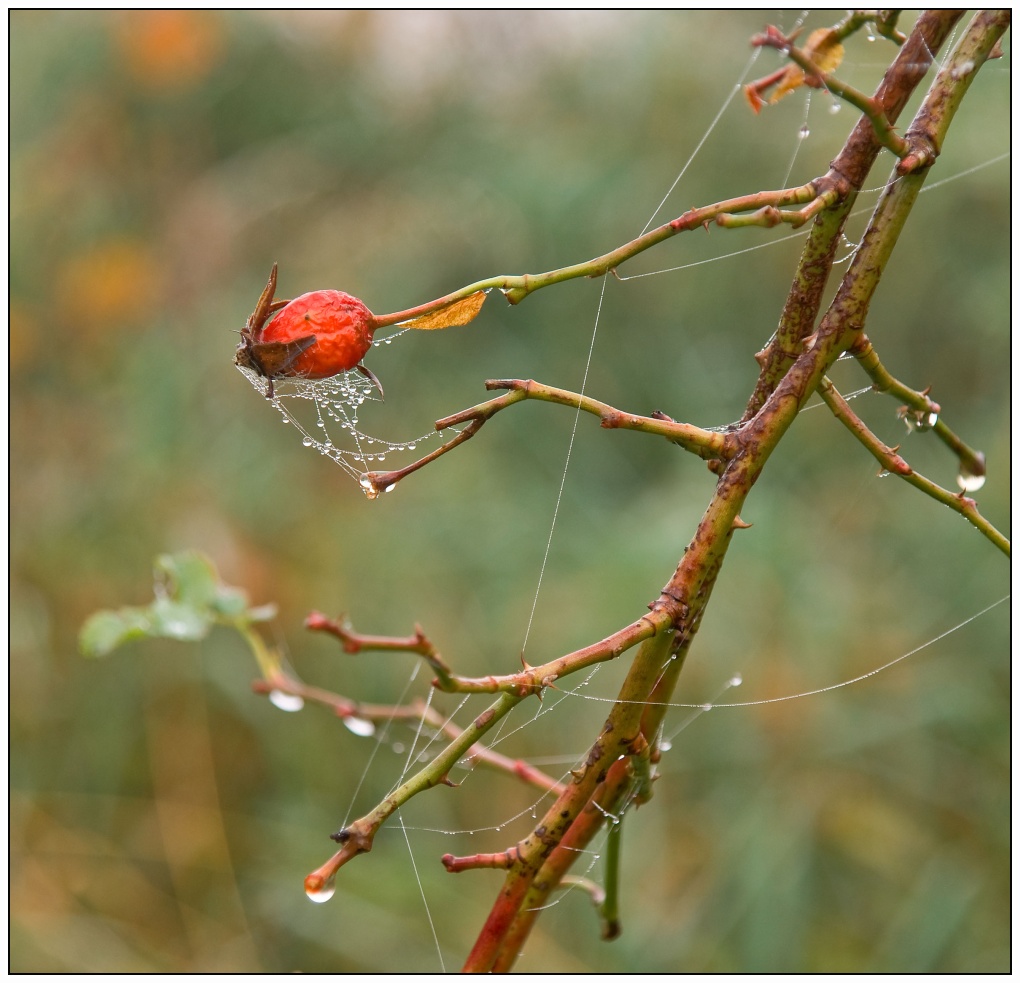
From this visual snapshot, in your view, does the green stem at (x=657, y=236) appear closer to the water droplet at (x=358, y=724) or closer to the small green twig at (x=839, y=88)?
the small green twig at (x=839, y=88)

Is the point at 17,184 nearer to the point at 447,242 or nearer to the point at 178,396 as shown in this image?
the point at 178,396

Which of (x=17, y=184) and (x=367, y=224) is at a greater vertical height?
(x=17, y=184)

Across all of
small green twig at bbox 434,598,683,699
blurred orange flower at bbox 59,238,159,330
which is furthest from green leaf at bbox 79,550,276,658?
blurred orange flower at bbox 59,238,159,330

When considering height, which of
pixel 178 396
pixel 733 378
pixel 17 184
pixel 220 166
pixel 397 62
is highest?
pixel 397 62

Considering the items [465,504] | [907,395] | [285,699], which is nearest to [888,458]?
[907,395]

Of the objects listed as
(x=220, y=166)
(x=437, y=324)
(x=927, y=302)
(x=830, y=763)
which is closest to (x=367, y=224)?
(x=220, y=166)

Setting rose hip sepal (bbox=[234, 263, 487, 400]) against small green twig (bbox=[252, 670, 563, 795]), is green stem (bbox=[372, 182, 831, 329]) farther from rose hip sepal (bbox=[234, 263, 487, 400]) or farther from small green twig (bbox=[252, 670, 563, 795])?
small green twig (bbox=[252, 670, 563, 795])
